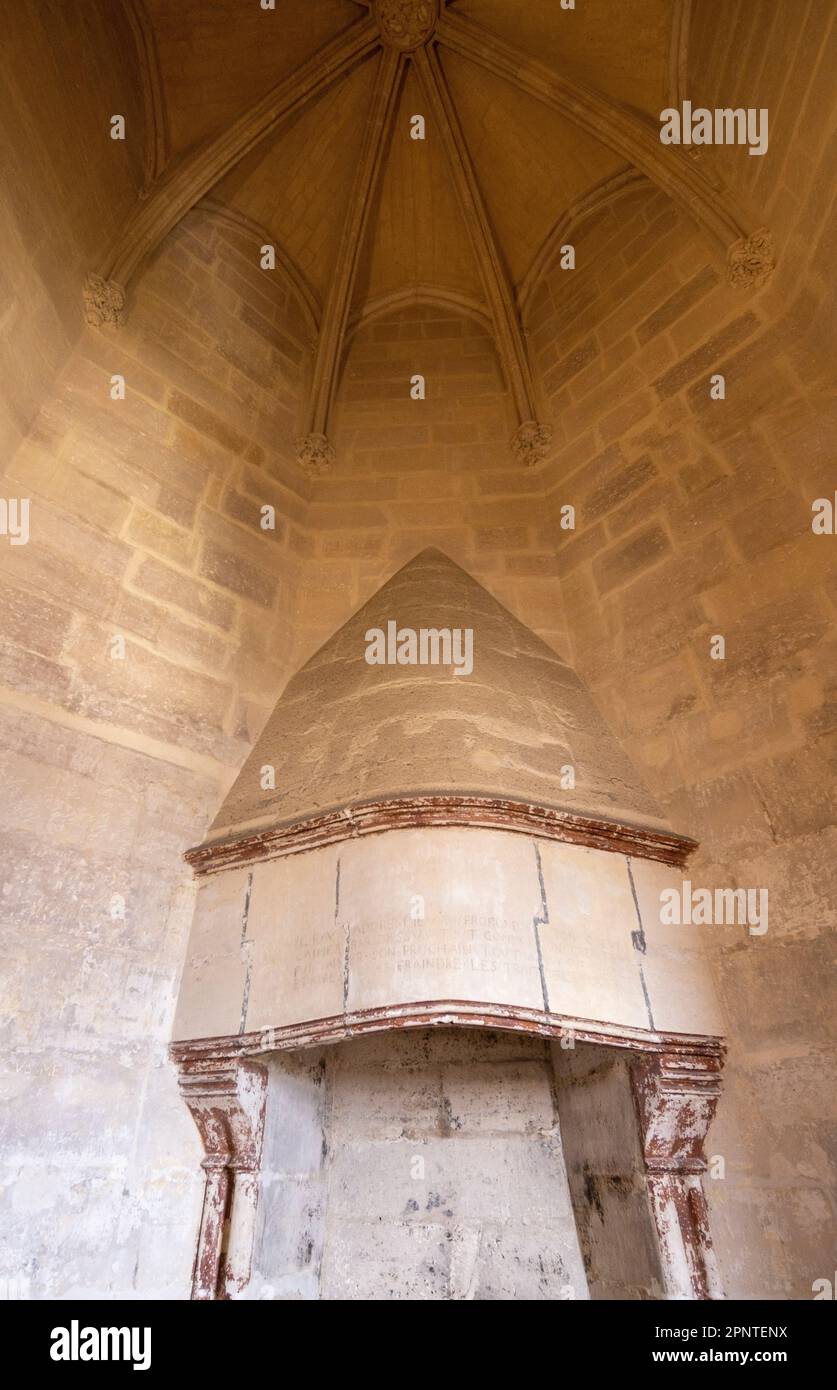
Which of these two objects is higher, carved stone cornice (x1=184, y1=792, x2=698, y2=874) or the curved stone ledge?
carved stone cornice (x1=184, y1=792, x2=698, y2=874)

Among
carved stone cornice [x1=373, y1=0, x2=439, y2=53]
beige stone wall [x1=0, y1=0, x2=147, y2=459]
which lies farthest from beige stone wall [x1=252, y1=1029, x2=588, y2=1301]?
carved stone cornice [x1=373, y1=0, x2=439, y2=53]

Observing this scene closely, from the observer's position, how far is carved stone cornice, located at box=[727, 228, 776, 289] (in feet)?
13.0

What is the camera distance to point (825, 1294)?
220 cm

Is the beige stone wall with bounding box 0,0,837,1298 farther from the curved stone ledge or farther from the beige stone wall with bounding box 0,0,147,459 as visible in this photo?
the curved stone ledge

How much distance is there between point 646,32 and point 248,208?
2848 millimetres

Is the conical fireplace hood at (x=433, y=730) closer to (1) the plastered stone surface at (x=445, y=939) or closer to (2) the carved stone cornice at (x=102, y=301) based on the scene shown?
(1) the plastered stone surface at (x=445, y=939)

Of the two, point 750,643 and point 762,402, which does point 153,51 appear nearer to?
point 762,402

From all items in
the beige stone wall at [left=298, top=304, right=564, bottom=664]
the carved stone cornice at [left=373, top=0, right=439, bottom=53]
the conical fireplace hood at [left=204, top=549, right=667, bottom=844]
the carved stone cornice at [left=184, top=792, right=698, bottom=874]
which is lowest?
the carved stone cornice at [left=184, top=792, right=698, bottom=874]

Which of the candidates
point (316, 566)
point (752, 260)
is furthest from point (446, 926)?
point (752, 260)

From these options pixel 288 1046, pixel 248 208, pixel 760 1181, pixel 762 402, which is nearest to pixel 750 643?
pixel 762 402

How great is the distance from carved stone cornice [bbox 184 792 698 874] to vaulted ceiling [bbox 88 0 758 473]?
281 cm

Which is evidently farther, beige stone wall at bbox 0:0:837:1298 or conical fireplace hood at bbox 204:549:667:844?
conical fireplace hood at bbox 204:549:667:844

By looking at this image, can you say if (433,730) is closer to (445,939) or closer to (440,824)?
(440,824)

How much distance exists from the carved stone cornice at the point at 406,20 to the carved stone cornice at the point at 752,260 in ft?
9.34
